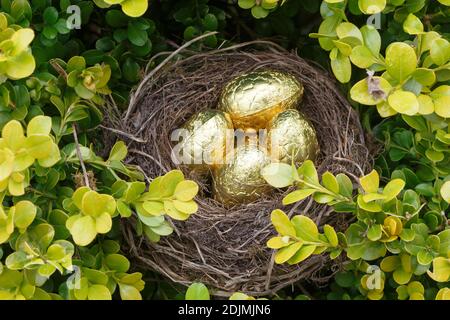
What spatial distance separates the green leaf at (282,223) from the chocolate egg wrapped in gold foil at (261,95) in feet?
1.15

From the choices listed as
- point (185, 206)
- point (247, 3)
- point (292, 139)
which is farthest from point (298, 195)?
point (247, 3)

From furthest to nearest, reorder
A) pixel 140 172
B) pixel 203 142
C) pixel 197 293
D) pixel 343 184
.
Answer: pixel 203 142
pixel 140 172
pixel 343 184
pixel 197 293

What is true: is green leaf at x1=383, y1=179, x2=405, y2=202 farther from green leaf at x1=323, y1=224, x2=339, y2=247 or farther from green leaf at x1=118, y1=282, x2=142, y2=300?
green leaf at x1=118, y1=282, x2=142, y2=300

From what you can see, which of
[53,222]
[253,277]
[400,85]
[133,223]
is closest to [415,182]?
[400,85]

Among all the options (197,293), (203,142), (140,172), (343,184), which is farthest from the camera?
(203,142)

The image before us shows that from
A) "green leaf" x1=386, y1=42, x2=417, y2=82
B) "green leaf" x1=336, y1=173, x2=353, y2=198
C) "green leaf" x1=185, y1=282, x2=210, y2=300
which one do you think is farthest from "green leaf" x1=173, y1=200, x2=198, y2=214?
"green leaf" x1=386, y1=42, x2=417, y2=82

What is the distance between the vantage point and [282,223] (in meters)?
1.05

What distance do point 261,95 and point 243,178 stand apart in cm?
16

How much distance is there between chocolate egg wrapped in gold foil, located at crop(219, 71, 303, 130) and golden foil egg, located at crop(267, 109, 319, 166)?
0.03 metres

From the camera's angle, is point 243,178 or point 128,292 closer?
point 128,292

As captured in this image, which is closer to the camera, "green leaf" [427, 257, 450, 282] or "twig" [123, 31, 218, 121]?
"green leaf" [427, 257, 450, 282]

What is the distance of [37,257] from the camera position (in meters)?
1.02

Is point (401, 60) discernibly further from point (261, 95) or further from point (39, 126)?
point (39, 126)

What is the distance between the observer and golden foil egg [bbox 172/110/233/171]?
134cm
